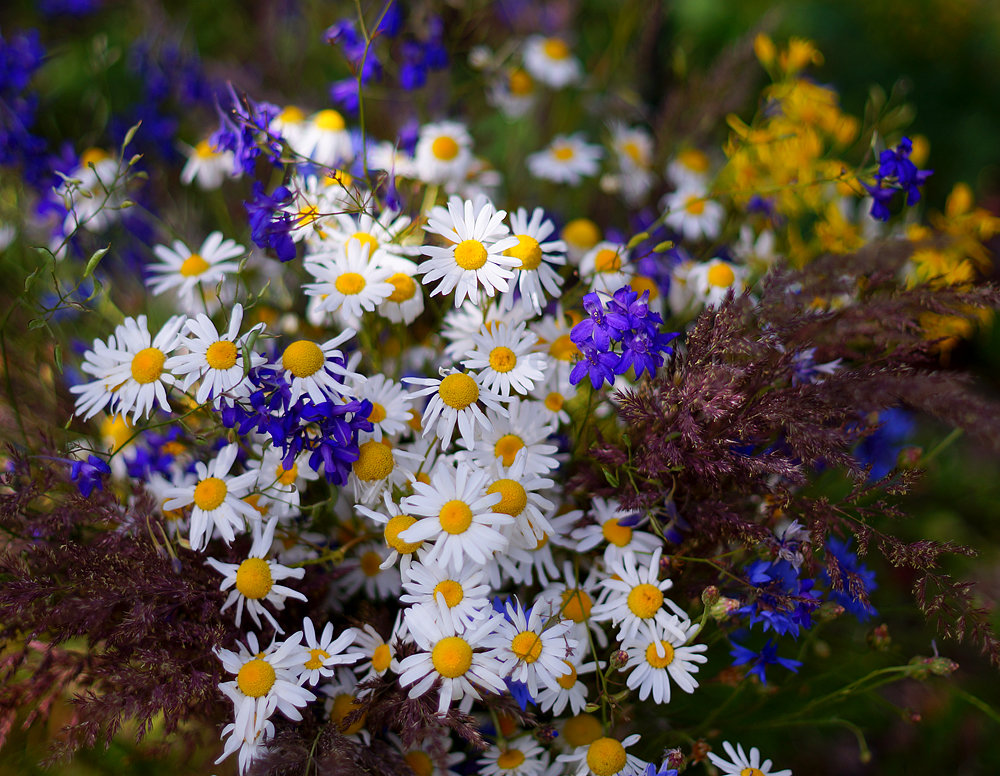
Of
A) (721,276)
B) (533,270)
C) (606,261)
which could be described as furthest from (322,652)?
(721,276)

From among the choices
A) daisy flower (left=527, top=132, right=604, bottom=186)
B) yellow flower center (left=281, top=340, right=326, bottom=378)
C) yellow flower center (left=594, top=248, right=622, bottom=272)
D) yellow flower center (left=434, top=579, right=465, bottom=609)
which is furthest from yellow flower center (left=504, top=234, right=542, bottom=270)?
daisy flower (left=527, top=132, right=604, bottom=186)

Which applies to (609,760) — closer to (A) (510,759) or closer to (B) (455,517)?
(A) (510,759)

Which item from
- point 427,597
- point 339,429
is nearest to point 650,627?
point 427,597

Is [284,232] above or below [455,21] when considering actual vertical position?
below

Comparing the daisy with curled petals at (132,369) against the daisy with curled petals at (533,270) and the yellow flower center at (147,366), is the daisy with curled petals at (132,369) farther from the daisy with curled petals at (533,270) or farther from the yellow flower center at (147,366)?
the daisy with curled petals at (533,270)

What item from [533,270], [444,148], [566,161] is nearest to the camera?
[533,270]

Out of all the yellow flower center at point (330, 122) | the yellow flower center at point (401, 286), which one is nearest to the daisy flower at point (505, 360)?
the yellow flower center at point (401, 286)

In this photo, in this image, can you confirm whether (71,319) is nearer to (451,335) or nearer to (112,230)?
(112,230)
